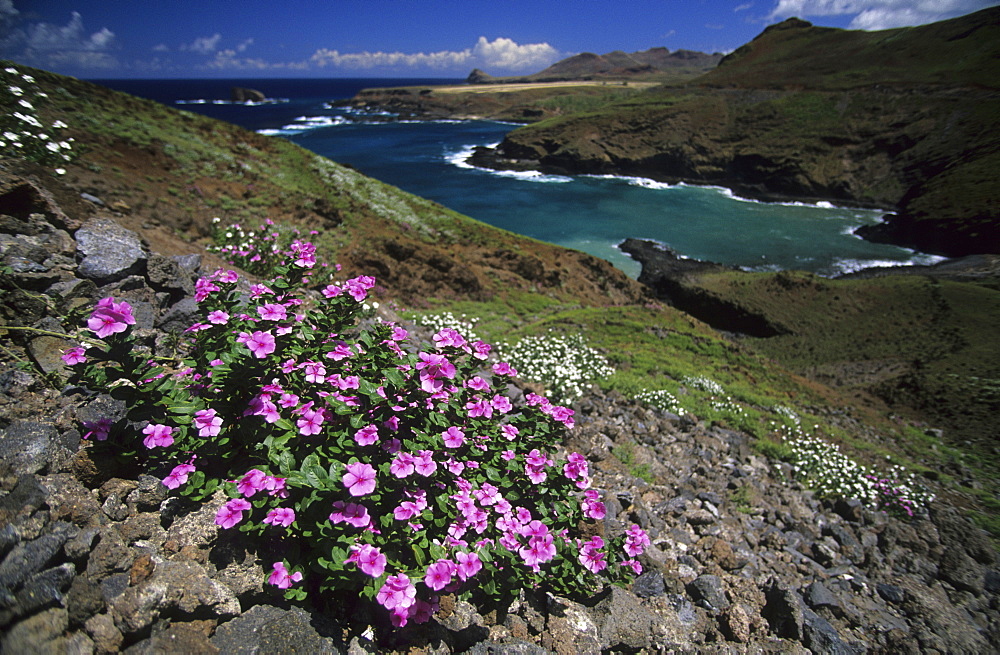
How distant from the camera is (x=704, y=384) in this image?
10344 mm

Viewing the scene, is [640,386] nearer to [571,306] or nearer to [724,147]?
[571,306]

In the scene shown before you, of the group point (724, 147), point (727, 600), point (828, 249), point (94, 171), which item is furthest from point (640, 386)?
point (724, 147)

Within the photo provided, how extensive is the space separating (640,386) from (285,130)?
10865 centimetres

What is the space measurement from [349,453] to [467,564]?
0.93 m

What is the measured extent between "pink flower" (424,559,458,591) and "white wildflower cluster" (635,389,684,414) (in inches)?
265

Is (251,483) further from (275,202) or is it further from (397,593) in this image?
(275,202)

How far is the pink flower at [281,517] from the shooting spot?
2.28 m

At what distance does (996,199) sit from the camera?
1791cm

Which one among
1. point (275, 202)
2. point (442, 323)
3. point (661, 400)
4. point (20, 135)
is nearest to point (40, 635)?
point (20, 135)

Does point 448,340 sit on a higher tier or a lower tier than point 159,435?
higher

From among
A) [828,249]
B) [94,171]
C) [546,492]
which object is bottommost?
[828,249]

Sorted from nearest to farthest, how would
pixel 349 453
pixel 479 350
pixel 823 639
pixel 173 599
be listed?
1. pixel 173 599
2. pixel 349 453
3. pixel 479 350
4. pixel 823 639

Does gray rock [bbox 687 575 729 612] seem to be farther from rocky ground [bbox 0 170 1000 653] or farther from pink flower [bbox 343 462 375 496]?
pink flower [bbox 343 462 375 496]

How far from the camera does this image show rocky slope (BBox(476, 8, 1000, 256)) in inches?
1293
